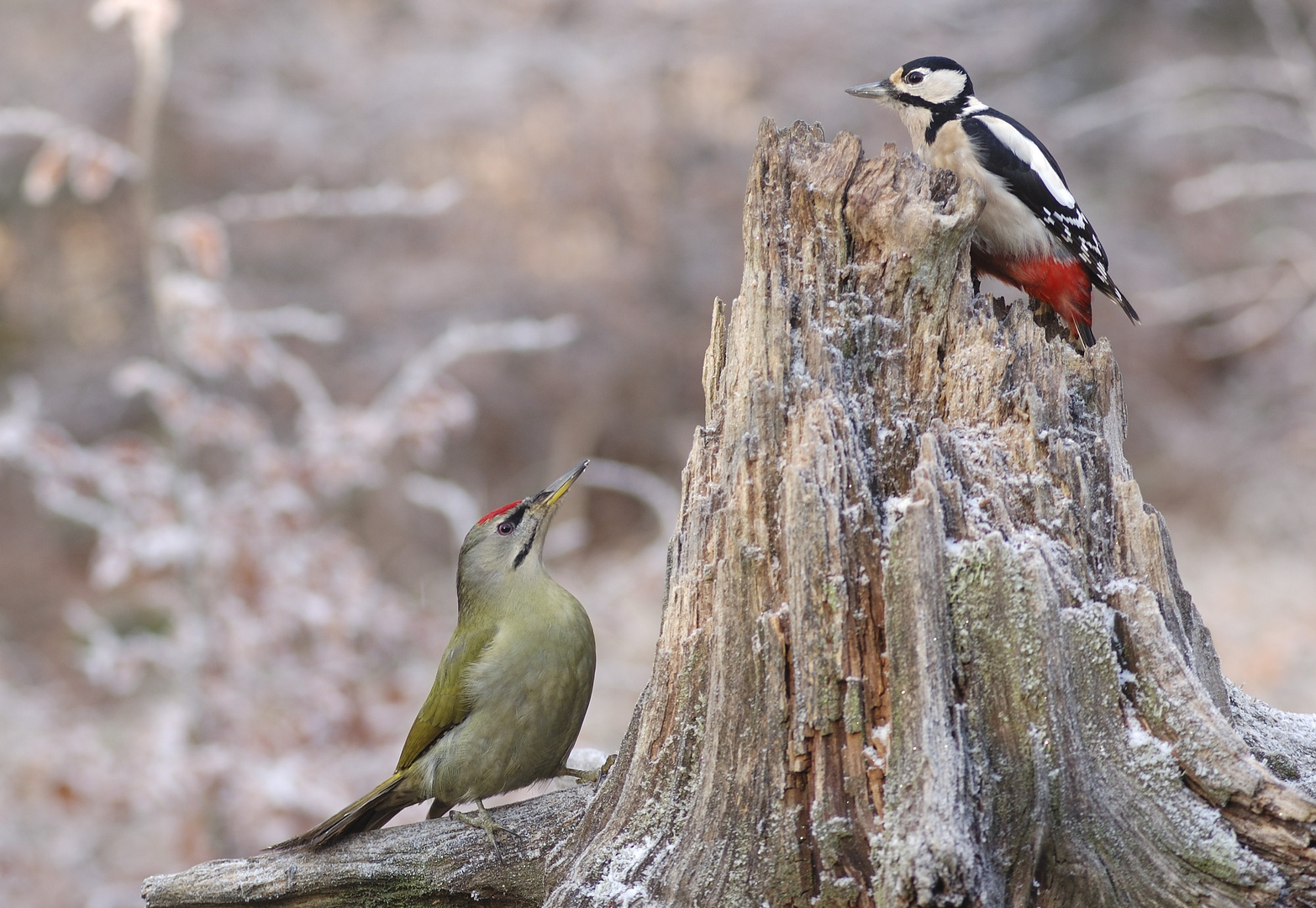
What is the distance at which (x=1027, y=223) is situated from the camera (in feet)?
11.3

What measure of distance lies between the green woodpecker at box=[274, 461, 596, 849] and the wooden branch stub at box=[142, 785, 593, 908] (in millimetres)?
267

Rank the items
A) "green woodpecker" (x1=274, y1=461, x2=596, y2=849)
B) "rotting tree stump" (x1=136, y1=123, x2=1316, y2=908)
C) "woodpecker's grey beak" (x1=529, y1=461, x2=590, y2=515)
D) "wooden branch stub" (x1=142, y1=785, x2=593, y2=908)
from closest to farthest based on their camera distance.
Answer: "rotting tree stump" (x1=136, y1=123, x2=1316, y2=908) < "wooden branch stub" (x1=142, y1=785, x2=593, y2=908) < "green woodpecker" (x1=274, y1=461, x2=596, y2=849) < "woodpecker's grey beak" (x1=529, y1=461, x2=590, y2=515)

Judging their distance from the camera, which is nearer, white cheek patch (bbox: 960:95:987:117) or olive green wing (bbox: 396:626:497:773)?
olive green wing (bbox: 396:626:497:773)

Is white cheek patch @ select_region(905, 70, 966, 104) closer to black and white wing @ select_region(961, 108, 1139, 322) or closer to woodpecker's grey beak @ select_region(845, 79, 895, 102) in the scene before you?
woodpecker's grey beak @ select_region(845, 79, 895, 102)

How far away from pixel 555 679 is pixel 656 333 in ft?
23.4

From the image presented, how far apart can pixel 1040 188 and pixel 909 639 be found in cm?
191

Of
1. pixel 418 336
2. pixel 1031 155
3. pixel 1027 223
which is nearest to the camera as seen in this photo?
pixel 1027 223

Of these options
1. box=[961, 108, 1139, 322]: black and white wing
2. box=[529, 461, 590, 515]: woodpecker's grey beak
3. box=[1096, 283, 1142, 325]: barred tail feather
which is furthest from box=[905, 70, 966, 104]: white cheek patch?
box=[529, 461, 590, 515]: woodpecker's grey beak

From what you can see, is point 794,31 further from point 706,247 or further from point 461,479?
point 461,479

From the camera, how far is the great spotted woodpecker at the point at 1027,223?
136 inches

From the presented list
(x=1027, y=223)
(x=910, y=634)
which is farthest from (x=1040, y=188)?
(x=910, y=634)

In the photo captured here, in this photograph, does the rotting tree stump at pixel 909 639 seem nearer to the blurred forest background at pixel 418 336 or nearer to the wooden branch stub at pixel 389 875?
the wooden branch stub at pixel 389 875

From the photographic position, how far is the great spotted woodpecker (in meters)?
3.45

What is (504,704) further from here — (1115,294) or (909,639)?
(1115,294)
